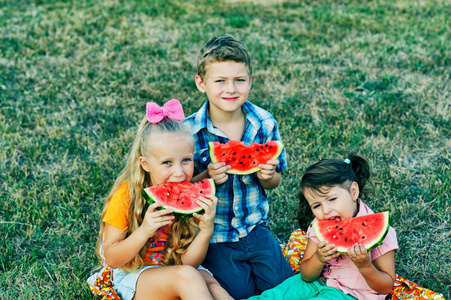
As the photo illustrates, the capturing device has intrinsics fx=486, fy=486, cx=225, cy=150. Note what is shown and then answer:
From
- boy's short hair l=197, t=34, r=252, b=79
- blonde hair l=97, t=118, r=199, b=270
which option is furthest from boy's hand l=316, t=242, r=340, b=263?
boy's short hair l=197, t=34, r=252, b=79

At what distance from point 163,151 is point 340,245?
55.4 inches

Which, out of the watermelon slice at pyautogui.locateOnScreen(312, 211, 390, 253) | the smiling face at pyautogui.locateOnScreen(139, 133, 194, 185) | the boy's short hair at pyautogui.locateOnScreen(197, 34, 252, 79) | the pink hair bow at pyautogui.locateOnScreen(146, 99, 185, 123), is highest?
the boy's short hair at pyautogui.locateOnScreen(197, 34, 252, 79)

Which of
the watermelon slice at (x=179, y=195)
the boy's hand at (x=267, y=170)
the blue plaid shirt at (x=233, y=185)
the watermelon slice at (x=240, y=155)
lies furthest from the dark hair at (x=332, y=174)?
the watermelon slice at (x=179, y=195)

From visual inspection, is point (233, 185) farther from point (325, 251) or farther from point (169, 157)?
point (325, 251)

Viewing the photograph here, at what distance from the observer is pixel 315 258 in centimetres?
355

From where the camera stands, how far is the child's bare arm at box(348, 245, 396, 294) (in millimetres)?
Result: 3177

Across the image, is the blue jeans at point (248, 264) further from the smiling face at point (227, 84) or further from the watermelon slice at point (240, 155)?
the smiling face at point (227, 84)

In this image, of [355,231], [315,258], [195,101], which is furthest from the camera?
[195,101]

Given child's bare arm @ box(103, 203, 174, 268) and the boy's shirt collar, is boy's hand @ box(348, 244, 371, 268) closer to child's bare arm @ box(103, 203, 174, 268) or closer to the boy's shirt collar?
child's bare arm @ box(103, 203, 174, 268)

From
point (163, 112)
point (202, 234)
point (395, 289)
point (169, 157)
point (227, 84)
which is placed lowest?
point (395, 289)

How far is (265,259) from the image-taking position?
4027mm

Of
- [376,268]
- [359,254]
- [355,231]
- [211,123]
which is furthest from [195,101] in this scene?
[359,254]

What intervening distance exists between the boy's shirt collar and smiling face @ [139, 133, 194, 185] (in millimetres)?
468

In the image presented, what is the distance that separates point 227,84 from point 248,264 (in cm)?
151
